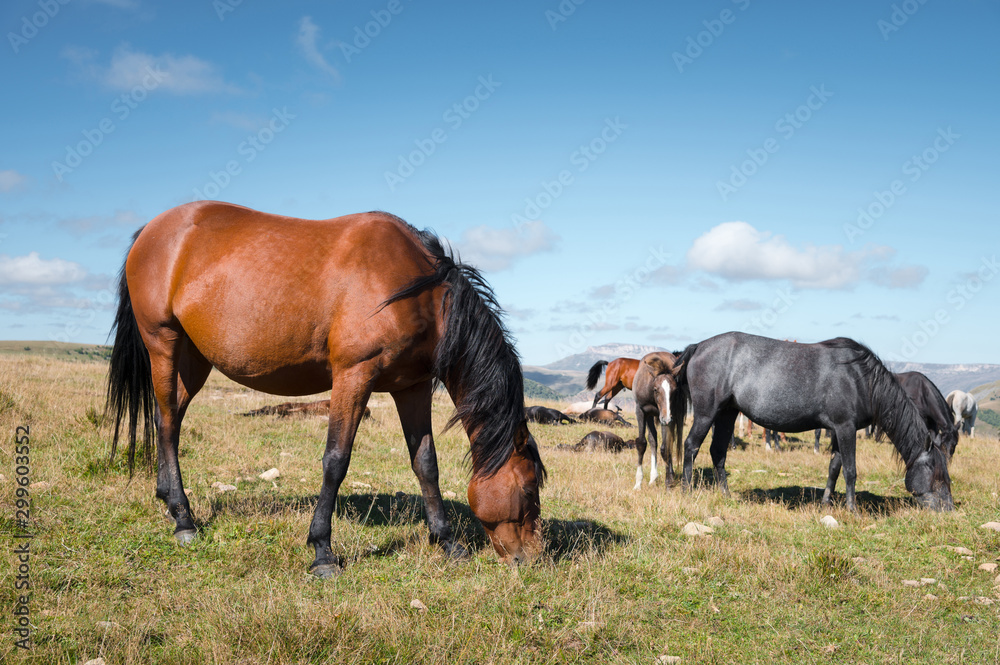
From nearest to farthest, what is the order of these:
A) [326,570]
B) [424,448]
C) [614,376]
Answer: [326,570] < [424,448] < [614,376]

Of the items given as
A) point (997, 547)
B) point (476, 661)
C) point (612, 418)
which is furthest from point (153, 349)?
point (612, 418)

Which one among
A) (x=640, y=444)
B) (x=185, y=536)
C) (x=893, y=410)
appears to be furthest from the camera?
(x=640, y=444)

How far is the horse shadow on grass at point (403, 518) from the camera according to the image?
536 centimetres

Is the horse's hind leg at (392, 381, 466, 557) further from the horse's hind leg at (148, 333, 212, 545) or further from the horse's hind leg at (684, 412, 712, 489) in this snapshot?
the horse's hind leg at (684, 412, 712, 489)

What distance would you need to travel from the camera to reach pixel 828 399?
8367 mm

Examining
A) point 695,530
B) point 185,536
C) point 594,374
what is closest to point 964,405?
point 594,374

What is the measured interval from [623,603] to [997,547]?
455 cm

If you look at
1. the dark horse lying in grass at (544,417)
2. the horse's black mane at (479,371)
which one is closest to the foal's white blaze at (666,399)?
the horse's black mane at (479,371)

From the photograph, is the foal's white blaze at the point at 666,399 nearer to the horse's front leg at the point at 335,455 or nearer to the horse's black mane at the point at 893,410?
the horse's black mane at the point at 893,410

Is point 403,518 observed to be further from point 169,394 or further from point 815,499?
point 815,499

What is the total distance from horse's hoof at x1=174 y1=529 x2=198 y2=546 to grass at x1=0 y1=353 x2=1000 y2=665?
72 millimetres

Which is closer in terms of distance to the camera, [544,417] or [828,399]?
[828,399]

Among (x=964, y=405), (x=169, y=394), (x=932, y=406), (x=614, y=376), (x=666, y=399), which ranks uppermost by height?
(x=614, y=376)

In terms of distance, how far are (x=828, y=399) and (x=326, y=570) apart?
717 cm
